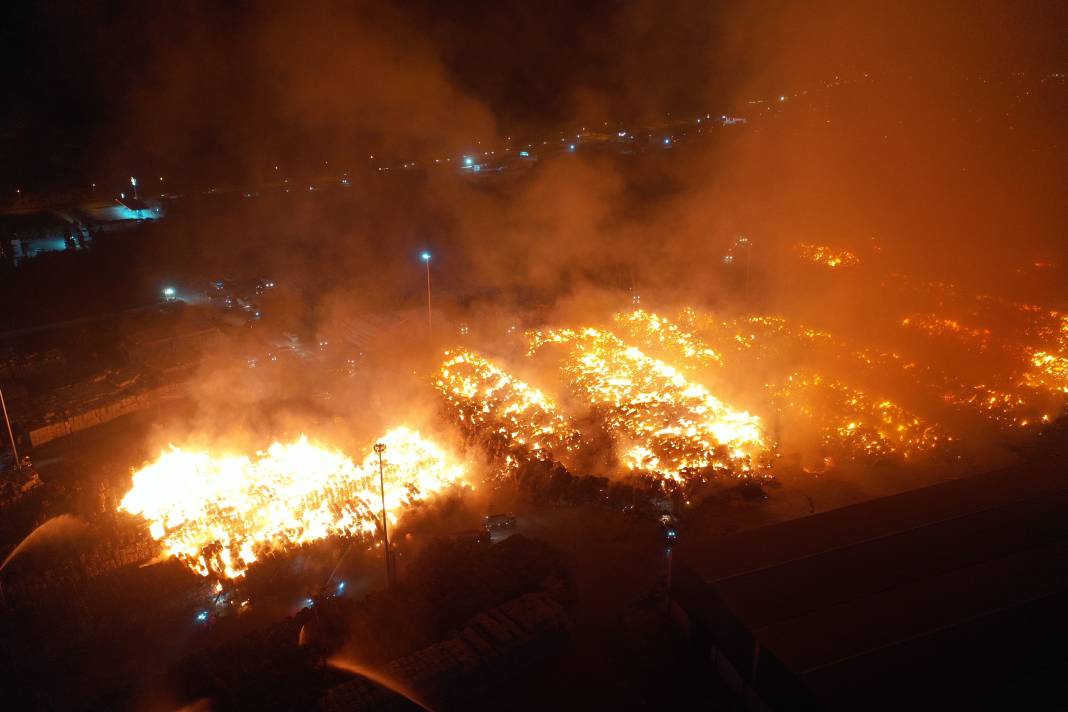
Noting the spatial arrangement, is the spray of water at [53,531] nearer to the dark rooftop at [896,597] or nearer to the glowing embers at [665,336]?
the dark rooftop at [896,597]

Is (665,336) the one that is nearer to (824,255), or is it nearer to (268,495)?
(824,255)

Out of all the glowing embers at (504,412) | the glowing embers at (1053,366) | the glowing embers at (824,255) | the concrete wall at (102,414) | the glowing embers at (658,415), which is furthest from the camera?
the glowing embers at (824,255)

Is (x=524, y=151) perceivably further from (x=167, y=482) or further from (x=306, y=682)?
(x=306, y=682)

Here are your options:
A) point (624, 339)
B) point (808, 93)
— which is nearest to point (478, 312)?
point (624, 339)

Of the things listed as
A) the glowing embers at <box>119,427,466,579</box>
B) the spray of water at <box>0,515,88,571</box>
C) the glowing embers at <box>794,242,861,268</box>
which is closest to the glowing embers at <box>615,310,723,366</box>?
the glowing embers at <box>794,242,861,268</box>

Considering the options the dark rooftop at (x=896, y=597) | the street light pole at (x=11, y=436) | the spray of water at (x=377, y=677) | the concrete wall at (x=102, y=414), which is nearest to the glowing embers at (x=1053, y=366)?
the dark rooftop at (x=896, y=597)

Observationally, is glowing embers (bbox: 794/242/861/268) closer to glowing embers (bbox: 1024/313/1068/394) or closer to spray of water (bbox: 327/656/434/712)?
glowing embers (bbox: 1024/313/1068/394)

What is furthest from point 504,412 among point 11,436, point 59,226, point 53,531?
point 59,226
